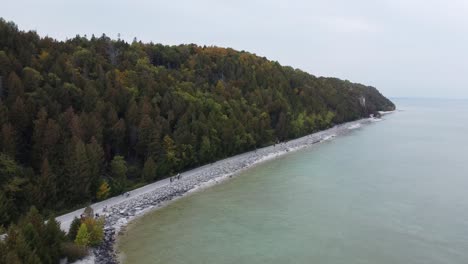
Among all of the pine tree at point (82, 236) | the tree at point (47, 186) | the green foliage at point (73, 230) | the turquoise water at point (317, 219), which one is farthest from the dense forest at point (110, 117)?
the turquoise water at point (317, 219)

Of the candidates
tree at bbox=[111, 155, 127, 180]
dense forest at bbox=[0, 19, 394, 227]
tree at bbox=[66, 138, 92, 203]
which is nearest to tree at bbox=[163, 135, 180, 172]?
dense forest at bbox=[0, 19, 394, 227]

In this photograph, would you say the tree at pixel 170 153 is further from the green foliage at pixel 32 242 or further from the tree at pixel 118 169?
the green foliage at pixel 32 242

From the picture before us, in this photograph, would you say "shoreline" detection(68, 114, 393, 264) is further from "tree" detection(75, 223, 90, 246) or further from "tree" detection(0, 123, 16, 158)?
"tree" detection(0, 123, 16, 158)

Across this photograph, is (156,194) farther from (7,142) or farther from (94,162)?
(7,142)

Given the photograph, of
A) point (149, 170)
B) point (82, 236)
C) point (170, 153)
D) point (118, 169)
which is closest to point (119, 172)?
point (118, 169)

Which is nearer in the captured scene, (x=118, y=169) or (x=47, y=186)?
(x=47, y=186)
